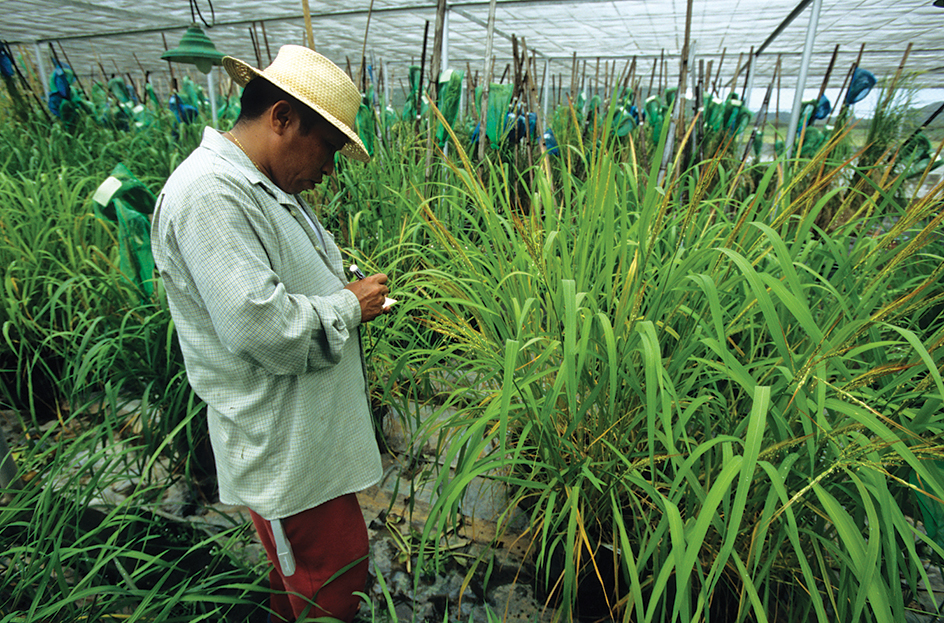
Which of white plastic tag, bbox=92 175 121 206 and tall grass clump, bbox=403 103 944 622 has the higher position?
white plastic tag, bbox=92 175 121 206

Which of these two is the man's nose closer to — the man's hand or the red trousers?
the man's hand

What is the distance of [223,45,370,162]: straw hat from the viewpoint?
0.77m

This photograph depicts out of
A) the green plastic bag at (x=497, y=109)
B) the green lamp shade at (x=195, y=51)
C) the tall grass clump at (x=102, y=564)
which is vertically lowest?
the tall grass clump at (x=102, y=564)

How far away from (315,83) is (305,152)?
0.37ft

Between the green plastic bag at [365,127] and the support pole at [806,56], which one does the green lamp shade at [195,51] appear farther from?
the support pole at [806,56]

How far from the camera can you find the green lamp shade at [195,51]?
1.50 m

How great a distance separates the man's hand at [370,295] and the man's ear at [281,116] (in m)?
0.29

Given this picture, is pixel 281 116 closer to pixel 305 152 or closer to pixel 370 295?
pixel 305 152

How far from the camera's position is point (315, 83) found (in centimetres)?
78

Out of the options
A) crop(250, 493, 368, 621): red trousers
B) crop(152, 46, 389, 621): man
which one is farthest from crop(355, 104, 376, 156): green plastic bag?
crop(250, 493, 368, 621): red trousers

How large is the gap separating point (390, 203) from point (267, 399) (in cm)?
129

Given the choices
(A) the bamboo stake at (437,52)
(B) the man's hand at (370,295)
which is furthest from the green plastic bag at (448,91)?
(B) the man's hand at (370,295)

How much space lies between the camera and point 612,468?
3.16ft

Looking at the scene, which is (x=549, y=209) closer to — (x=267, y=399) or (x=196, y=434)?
(x=267, y=399)
